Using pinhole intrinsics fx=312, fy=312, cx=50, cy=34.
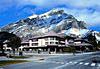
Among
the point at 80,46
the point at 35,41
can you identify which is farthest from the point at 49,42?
the point at 80,46

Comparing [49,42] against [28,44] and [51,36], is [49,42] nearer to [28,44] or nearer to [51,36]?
[51,36]

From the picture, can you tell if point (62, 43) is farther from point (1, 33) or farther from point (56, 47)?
point (1, 33)

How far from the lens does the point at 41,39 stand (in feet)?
591

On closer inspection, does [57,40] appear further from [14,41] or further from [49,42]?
[14,41]

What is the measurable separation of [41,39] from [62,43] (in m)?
16.2

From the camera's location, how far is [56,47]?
565 feet

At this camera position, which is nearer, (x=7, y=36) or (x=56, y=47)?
(x=7, y=36)

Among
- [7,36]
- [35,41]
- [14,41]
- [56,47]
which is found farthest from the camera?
[35,41]

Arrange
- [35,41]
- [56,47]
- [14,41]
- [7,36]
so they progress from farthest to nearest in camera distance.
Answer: [35,41] < [56,47] < [7,36] < [14,41]

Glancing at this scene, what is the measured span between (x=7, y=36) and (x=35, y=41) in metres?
68.2

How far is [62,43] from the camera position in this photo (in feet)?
624

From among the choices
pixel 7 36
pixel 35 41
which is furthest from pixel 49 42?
pixel 7 36

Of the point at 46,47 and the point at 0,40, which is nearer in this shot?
the point at 0,40

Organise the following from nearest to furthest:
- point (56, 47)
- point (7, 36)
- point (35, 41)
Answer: point (7, 36) → point (56, 47) → point (35, 41)
